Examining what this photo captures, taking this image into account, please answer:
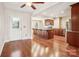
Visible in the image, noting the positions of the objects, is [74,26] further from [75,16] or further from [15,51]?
[15,51]

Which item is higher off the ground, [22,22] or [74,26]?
[22,22]

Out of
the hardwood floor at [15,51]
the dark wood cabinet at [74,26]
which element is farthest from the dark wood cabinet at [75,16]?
the hardwood floor at [15,51]

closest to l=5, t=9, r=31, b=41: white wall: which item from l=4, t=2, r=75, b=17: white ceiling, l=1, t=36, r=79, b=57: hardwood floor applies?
l=4, t=2, r=75, b=17: white ceiling

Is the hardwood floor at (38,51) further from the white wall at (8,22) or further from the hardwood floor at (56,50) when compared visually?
the white wall at (8,22)

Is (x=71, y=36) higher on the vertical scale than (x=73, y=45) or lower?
higher

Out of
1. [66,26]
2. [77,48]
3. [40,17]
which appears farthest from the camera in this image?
[40,17]

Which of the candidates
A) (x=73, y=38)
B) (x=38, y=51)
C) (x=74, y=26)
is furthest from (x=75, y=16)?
(x=38, y=51)

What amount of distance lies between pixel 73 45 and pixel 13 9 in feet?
8.33

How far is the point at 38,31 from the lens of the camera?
8055 millimetres

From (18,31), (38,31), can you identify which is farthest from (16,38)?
(38,31)

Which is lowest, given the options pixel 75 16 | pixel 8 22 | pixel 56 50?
pixel 56 50

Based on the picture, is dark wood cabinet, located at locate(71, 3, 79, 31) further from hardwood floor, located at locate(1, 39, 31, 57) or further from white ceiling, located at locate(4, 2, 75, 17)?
hardwood floor, located at locate(1, 39, 31, 57)

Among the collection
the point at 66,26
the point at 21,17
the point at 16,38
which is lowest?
the point at 16,38

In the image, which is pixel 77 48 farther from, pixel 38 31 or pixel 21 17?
pixel 38 31
